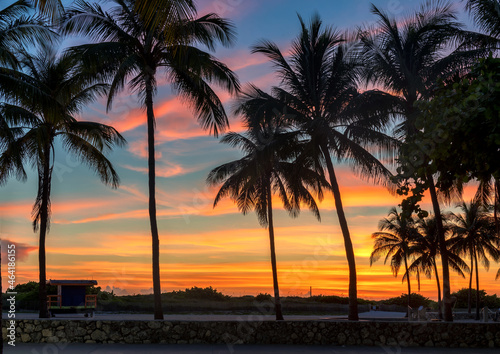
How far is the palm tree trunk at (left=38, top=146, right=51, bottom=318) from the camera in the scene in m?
21.3

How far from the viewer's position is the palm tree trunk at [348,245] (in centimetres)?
1997

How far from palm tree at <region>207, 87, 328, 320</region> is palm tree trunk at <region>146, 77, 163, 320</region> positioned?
4.75 m

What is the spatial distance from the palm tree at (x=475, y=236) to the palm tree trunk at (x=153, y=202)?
103 ft

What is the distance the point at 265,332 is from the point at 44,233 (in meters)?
10.9

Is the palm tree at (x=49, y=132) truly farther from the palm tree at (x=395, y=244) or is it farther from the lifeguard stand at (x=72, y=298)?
the palm tree at (x=395, y=244)

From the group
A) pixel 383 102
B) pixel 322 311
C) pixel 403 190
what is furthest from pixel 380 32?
pixel 322 311

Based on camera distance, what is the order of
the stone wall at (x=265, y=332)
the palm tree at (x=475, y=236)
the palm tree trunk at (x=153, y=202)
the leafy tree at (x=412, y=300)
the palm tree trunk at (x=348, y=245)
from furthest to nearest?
the leafy tree at (x=412, y=300), the palm tree at (x=475, y=236), the palm tree trunk at (x=348, y=245), the palm tree trunk at (x=153, y=202), the stone wall at (x=265, y=332)

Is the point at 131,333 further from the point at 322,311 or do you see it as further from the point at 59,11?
the point at 322,311

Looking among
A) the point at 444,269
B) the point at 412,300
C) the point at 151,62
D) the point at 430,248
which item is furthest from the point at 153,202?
the point at 412,300

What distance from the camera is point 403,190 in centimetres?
887

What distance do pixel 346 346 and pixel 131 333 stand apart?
256 inches

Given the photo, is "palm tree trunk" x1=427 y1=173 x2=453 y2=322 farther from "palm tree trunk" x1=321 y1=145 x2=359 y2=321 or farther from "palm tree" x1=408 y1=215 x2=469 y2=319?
"palm tree" x1=408 y1=215 x2=469 y2=319

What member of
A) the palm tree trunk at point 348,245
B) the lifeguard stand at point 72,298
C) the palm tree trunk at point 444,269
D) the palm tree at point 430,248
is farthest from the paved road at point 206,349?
the palm tree at point 430,248

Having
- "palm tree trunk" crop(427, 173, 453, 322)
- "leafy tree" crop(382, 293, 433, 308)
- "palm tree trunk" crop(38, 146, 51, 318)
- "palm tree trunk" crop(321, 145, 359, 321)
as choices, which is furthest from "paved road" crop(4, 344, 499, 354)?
"leafy tree" crop(382, 293, 433, 308)
